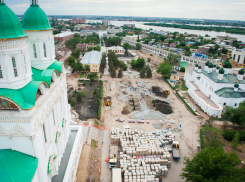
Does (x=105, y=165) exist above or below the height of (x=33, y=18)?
below

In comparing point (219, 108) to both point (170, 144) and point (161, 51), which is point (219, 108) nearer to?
point (170, 144)

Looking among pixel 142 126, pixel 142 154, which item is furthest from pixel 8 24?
pixel 142 126

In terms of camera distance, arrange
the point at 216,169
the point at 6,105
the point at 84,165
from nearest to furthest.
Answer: the point at 6,105
the point at 216,169
the point at 84,165

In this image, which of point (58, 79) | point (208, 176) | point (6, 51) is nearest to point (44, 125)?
point (58, 79)

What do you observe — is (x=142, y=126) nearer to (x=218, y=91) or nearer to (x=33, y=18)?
(x=218, y=91)

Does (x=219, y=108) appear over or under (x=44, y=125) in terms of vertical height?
under

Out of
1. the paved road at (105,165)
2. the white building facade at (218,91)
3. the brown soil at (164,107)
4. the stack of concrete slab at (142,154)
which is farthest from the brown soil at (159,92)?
the paved road at (105,165)

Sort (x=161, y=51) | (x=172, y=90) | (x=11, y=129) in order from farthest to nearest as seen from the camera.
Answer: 1. (x=161, y=51)
2. (x=172, y=90)
3. (x=11, y=129)
